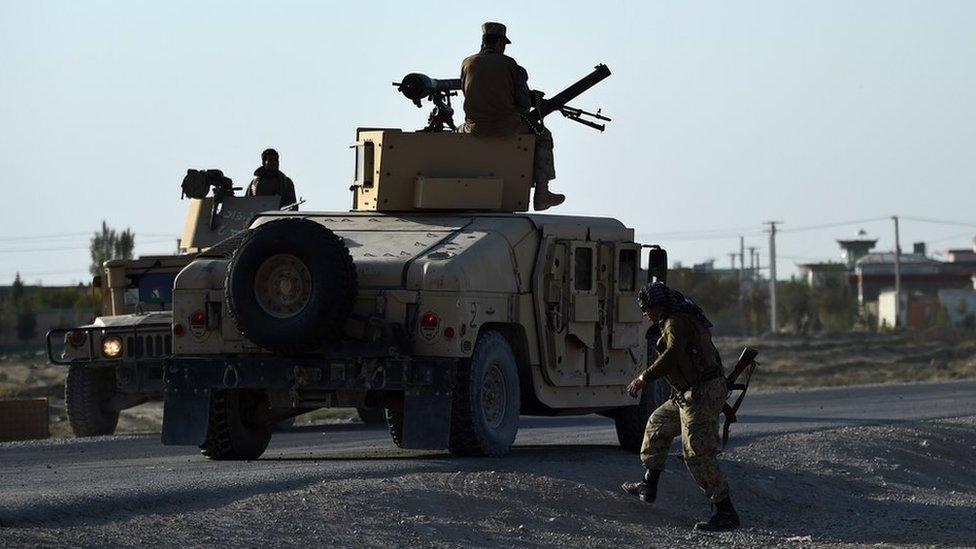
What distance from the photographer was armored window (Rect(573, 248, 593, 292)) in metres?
16.2

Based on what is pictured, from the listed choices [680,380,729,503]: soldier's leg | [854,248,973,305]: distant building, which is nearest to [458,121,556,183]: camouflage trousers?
[680,380,729,503]: soldier's leg

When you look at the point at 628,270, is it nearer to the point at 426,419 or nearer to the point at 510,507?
the point at 426,419

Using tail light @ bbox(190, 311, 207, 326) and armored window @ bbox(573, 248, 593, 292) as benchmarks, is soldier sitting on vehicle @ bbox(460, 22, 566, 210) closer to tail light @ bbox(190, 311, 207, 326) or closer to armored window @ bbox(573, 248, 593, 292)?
armored window @ bbox(573, 248, 593, 292)

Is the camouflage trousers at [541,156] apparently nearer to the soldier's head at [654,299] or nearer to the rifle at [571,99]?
the rifle at [571,99]

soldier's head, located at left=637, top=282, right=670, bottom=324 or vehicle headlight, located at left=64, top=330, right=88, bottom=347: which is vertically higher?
soldier's head, located at left=637, top=282, right=670, bottom=324

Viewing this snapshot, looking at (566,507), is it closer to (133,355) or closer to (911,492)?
(911,492)

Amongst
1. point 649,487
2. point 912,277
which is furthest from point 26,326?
point 912,277

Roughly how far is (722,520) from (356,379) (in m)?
3.14

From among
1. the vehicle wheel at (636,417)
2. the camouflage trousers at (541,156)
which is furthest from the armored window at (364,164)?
the vehicle wheel at (636,417)

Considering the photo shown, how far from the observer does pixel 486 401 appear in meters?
15.0

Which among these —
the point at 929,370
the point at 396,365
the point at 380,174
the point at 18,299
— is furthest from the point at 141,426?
the point at 18,299

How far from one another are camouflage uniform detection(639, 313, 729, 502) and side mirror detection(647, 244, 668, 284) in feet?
15.5

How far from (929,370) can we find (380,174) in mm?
38761

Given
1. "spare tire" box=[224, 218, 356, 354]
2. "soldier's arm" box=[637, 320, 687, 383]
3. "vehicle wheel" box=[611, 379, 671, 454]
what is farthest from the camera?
"vehicle wheel" box=[611, 379, 671, 454]
